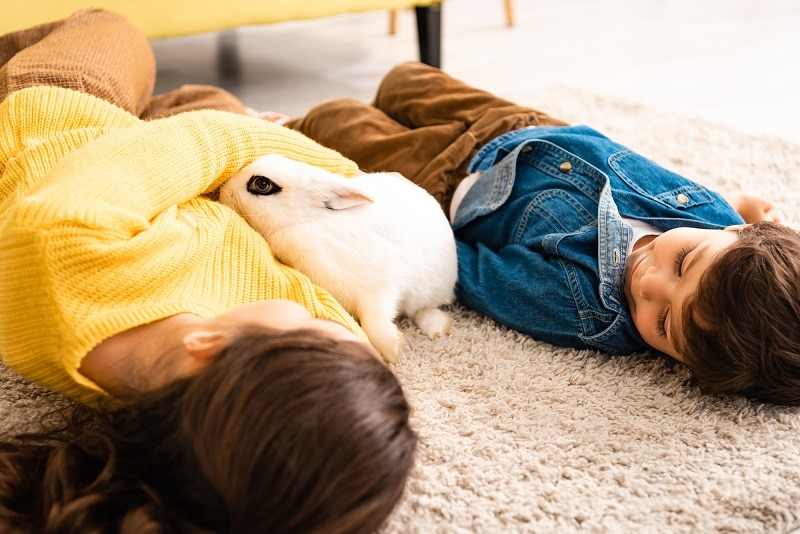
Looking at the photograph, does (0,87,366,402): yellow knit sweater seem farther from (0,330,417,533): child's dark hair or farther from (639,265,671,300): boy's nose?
(639,265,671,300): boy's nose

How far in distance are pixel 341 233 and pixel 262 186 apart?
0.43 feet

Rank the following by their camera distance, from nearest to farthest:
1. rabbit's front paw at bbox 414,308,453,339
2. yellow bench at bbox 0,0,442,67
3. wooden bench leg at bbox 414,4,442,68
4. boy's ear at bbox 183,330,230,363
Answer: boy's ear at bbox 183,330,230,363, rabbit's front paw at bbox 414,308,453,339, yellow bench at bbox 0,0,442,67, wooden bench leg at bbox 414,4,442,68

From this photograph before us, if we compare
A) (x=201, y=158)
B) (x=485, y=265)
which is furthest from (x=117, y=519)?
(x=485, y=265)

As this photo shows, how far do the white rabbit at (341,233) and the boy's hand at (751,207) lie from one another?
615 millimetres

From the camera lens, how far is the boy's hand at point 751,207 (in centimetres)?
132

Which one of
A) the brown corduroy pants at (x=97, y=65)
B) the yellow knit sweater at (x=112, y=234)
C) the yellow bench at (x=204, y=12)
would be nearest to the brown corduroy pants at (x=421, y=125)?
the brown corduroy pants at (x=97, y=65)

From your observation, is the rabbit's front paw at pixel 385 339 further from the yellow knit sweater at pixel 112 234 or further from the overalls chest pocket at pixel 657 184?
the overalls chest pocket at pixel 657 184

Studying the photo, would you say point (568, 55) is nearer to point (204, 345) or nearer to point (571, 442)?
point (571, 442)

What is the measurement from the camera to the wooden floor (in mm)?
2273

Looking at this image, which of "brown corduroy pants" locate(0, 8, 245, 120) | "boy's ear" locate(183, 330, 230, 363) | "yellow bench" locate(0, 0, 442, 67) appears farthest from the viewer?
"yellow bench" locate(0, 0, 442, 67)

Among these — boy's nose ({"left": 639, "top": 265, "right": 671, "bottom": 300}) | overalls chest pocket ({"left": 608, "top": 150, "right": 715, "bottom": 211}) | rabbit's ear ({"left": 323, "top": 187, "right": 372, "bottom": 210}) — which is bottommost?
boy's nose ({"left": 639, "top": 265, "right": 671, "bottom": 300})

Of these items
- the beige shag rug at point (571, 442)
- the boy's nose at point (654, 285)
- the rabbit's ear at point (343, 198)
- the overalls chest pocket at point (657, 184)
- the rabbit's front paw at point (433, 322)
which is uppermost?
the rabbit's ear at point (343, 198)

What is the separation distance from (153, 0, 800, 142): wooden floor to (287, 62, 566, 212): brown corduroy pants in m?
0.64

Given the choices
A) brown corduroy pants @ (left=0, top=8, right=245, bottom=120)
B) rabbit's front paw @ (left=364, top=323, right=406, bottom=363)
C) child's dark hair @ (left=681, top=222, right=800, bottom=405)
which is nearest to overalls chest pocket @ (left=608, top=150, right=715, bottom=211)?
child's dark hair @ (left=681, top=222, right=800, bottom=405)
